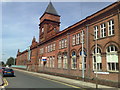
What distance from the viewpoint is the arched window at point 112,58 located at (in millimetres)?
13984

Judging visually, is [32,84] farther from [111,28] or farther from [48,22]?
[48,22]

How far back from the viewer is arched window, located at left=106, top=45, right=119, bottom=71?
13984mm

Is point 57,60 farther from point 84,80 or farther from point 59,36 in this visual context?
point 84,80

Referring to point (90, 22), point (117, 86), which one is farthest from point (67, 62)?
point (117, 86)

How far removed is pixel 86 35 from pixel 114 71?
21.5 ft

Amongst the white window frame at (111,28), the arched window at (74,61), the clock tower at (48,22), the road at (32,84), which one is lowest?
the road at (32,84)

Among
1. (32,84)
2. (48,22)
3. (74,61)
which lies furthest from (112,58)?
(48,22)

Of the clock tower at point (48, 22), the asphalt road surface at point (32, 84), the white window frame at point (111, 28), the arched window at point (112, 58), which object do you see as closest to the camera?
the asphalt road surface at point (32, 84)

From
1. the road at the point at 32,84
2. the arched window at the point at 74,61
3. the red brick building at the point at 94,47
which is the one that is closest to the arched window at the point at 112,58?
the red brick building at the point at 94,47

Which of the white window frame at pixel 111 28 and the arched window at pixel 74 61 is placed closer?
the white window frame at pixel 111 28

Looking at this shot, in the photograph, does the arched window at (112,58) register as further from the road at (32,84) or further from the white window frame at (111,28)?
the road at (32,84)

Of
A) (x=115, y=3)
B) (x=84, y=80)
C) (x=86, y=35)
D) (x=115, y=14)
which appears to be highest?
(x=115, y=3)

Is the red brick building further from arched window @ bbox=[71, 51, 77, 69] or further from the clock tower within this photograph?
the clock tower

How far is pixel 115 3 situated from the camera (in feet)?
47.4
